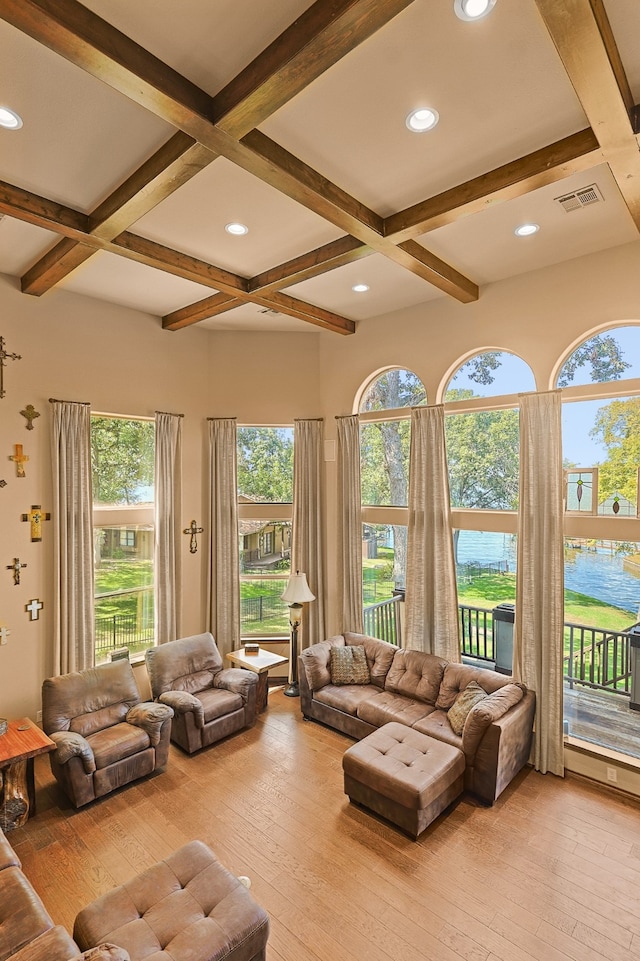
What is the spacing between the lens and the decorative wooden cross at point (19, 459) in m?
4.66

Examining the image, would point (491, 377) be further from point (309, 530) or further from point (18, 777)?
point (18, 777)

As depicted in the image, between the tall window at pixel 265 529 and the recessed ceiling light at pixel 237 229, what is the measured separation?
2.95 meters

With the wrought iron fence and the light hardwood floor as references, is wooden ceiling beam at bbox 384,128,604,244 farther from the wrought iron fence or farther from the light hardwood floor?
the light hardwood floor

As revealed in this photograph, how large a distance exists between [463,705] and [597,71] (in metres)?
4.40

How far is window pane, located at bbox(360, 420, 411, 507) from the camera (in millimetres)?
5758

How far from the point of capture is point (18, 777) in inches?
146

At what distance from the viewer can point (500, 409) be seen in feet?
16.0

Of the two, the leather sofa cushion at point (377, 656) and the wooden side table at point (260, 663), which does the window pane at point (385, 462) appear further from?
the wooden side table at point (260, 663)

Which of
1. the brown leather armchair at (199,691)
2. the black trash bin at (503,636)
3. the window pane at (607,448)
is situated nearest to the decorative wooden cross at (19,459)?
the brown leather armchair at (199,691)

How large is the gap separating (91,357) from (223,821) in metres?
4.58

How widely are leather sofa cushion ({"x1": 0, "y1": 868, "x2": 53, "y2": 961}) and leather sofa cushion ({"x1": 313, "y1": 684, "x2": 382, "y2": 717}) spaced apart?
3001 mm

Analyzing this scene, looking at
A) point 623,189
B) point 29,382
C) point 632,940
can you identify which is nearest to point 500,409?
point 623,189

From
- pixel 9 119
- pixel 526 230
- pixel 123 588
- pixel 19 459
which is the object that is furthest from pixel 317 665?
pixel 9 119

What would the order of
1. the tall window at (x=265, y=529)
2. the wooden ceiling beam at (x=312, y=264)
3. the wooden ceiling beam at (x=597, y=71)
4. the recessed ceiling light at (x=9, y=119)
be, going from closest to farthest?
the wooden ceiling beam at (x=597, y=71) < the recessed ceiling light at (x=9, y=119) < the wooden ceiling beam at (x=312, y=264) < the tall window at (x=265, y=529)
